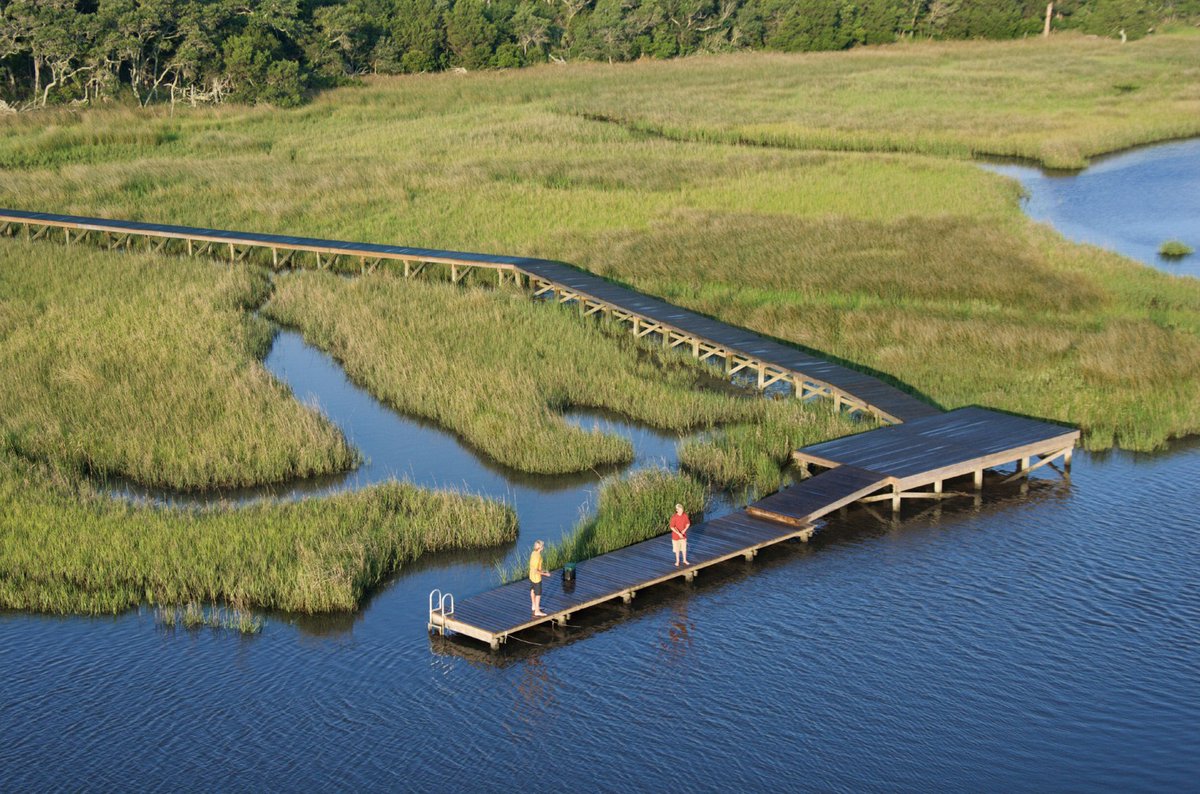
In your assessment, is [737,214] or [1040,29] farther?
[1040,29]

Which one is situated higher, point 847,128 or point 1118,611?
point 847,128

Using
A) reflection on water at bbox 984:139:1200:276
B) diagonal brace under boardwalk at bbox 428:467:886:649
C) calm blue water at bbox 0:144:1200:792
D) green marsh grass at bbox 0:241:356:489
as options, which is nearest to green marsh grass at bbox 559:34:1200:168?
reflection on water at bbox 984:139:1200:276

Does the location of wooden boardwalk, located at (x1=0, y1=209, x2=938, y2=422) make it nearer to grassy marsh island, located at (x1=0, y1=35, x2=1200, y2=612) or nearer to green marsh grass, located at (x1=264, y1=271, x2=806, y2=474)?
green marsh grass, located at (x1=264, y1=271, x2=806, y2=474)

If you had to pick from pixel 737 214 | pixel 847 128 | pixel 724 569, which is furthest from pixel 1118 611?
pixel 847 128

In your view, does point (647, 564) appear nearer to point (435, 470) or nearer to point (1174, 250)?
point (435, 470)

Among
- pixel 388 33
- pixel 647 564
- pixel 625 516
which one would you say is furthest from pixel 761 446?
pixel 388 33

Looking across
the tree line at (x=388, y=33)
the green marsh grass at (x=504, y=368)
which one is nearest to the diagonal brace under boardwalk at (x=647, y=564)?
the green marsh grass at (x=504, y=368)

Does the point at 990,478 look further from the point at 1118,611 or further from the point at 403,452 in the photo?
the point at 403,452
